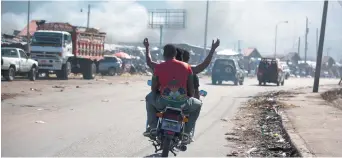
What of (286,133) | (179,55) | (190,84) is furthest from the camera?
(286,133)

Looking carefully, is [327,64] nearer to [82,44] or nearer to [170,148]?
[82,44]

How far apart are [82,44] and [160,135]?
28.9 metres

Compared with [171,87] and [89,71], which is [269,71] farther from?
[171,87]

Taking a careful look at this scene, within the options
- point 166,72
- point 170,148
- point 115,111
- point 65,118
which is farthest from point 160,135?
point 115,111

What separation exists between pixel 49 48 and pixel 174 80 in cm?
2571

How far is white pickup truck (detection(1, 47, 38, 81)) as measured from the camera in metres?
27.3

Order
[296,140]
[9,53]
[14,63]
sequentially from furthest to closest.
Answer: [9,53]
[14,63]
[296,140]

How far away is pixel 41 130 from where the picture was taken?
433 inches

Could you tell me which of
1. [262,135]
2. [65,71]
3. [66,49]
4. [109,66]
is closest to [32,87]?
[66,49]

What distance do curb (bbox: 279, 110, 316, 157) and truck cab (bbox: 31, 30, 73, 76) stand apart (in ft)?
68.8

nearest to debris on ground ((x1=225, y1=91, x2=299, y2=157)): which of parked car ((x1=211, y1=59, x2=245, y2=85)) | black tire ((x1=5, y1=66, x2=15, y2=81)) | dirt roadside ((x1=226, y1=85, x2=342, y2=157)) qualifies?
dirt roadside ((x1=226, y1=85, x2=342, y2=157))

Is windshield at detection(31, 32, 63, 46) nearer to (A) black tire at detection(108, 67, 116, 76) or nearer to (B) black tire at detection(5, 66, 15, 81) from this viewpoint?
(B) black tire at detection(5, 66, 15, 81)

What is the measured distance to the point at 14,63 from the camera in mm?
27922

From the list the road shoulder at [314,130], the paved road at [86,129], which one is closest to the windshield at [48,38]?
the paved road at [86,129]
